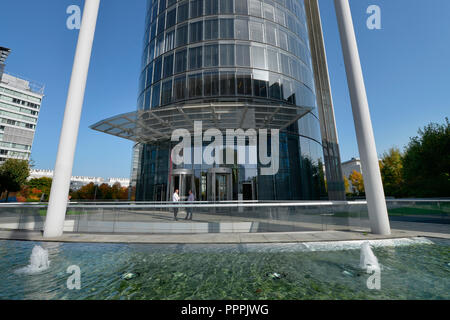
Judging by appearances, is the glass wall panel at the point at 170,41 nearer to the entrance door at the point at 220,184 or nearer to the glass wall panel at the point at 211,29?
the glass wall panel at the point at 211,29

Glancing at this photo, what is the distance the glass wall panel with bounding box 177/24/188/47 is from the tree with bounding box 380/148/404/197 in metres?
40.4

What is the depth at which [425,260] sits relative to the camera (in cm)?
510

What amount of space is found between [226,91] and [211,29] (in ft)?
27.1

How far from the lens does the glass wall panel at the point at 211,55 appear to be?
22812mm

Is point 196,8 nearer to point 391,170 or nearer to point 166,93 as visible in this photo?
point 166,93

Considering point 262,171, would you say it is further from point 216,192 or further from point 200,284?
point 200,284

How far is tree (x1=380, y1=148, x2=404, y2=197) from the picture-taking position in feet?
120

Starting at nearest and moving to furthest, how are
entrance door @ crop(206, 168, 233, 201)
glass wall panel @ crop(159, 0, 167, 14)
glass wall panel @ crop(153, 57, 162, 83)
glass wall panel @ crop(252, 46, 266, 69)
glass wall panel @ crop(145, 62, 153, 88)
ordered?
entrance door @ crop(206, 168, 233, 201), glass wall panel @ crop(252, 46, 266, 69), glass wall panel @ crop(153, 57, 162, 83), glass wall panel @ crop(145, 62, 153, 88), glass wall panel @ crop(159, 0, 167, 14)

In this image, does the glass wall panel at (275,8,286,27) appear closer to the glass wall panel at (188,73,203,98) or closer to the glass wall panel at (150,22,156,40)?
the glass wall panel at (188,73,203,98)

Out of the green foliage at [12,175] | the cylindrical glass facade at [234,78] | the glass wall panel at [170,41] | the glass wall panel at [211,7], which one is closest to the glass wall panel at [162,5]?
the cylindrical glass facade at [234,78]

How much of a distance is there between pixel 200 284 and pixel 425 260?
563 cm

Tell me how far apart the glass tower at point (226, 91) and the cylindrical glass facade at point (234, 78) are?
0.36ft

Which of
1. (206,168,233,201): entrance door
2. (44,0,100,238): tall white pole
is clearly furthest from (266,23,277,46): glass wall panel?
(44,0,100,238): tall white pole
